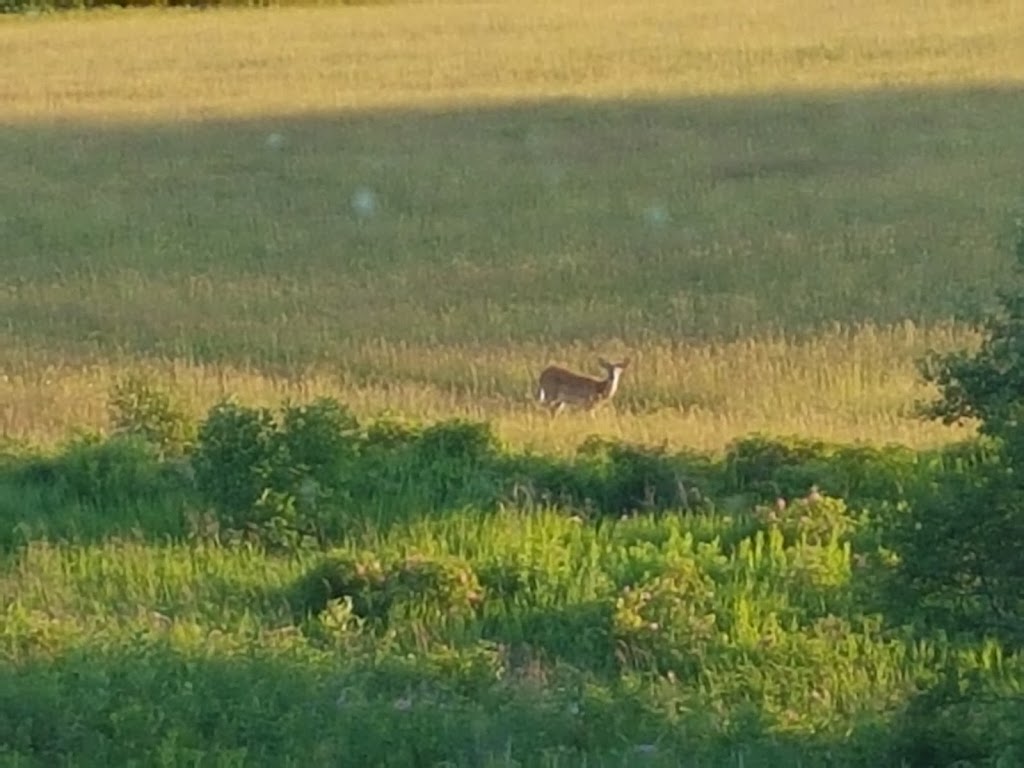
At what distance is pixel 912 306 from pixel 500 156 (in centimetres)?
1021

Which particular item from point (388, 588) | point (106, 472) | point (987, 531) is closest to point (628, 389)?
point (106, 472)

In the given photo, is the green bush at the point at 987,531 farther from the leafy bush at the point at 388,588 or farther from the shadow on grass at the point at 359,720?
the leafy bush at the point at 388,588

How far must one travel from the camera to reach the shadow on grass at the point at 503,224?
53.4 feet

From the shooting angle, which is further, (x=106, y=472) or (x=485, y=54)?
(x=485, y=54)

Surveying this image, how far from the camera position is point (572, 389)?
12.8 m

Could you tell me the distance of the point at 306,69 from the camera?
37094 mm

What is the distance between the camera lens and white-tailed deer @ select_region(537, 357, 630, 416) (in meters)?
12.7

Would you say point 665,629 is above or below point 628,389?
above

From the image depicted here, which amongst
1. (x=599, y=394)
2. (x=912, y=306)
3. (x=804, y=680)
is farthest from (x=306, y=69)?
(x=804, y=680)

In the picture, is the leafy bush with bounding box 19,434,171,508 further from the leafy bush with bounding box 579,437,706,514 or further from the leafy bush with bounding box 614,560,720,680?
the leafy bush with bounding box 614,560,720,680

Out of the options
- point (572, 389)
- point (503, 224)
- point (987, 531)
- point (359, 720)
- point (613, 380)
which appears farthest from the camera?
point (503, 224)

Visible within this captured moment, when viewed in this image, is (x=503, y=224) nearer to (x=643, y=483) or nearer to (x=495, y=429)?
(x=495, y=429)

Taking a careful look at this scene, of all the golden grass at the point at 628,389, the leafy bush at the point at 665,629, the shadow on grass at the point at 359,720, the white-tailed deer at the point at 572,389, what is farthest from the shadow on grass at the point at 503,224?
the shadow on grass at the point at 359,720

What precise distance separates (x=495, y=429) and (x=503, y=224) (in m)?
9.28
